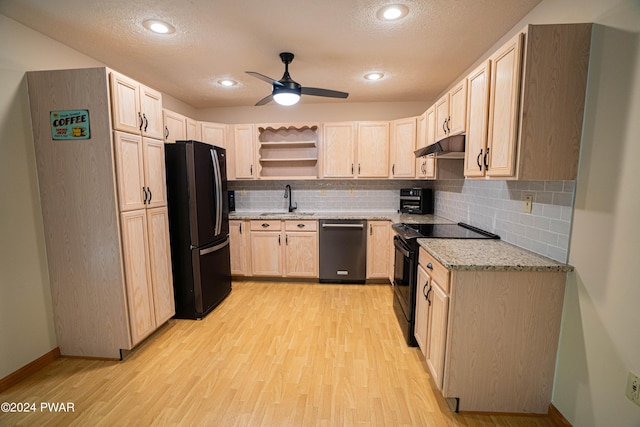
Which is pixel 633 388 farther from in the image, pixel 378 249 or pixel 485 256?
pixel 378 249

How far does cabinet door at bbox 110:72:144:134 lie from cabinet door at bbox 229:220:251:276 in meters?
1.81

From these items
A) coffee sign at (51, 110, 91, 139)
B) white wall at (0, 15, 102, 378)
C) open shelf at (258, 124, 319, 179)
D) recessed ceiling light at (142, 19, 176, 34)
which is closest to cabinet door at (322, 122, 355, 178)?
open shelf at (258, 124, 319, 179)

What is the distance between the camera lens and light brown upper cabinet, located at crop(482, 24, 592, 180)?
1.38 metres

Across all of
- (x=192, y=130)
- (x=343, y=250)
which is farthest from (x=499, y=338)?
(x=192, y=130)

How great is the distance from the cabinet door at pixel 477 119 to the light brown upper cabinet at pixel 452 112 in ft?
0.32

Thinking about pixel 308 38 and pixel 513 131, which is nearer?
pixel 513 131

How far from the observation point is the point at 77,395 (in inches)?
70.1

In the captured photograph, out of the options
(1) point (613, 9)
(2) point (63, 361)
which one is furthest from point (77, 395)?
(1) point (613, 9)

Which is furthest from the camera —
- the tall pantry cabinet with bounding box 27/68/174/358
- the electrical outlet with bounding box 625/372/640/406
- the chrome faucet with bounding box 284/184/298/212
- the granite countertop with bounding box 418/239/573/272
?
the chrome faucet with bounding box 284/184/298/212

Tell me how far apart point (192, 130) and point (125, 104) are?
1574 millimetres

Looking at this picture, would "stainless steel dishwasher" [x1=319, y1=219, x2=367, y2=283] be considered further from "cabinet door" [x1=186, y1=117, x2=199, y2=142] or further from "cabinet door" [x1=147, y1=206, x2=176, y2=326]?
"cabinet door" [x1=186, y1=117, x2=199, y2=142]

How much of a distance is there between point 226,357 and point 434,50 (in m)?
3.20

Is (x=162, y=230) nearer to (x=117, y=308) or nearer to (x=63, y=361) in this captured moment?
(x=117, y=308)

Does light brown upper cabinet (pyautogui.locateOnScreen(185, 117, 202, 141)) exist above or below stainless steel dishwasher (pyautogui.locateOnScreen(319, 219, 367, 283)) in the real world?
above
